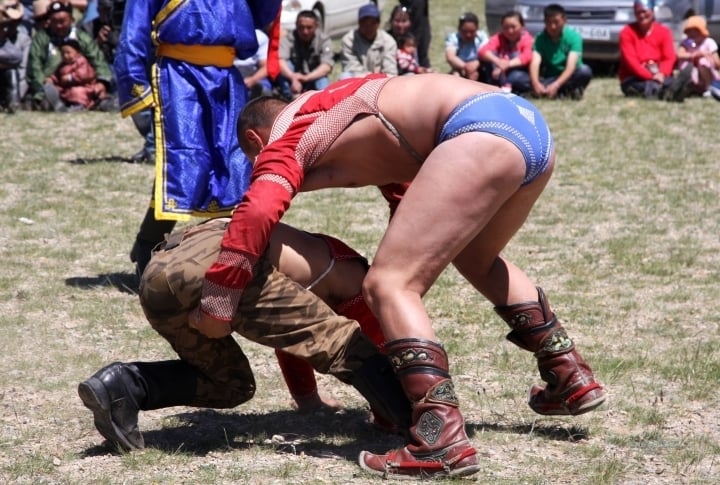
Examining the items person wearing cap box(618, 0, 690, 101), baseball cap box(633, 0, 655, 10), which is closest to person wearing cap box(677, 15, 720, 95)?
person wearing cap box(618, 0, 690, 101)

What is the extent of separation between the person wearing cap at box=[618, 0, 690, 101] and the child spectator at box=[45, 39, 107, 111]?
512cm

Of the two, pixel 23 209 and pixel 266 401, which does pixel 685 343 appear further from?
pixel 23 209

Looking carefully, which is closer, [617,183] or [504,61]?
[617,183]

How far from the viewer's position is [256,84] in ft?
36.3

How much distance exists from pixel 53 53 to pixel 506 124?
8.79 metres

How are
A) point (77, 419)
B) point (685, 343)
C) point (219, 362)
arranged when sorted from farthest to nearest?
point (685, 343), point (77, 419), point (219, 362)

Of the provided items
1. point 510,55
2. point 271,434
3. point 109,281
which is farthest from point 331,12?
point 271,434

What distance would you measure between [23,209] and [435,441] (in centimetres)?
472

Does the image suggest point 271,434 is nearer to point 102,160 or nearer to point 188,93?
point 188,93

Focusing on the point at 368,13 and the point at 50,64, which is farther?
the point at 368,13

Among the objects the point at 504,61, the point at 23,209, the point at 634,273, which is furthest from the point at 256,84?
the point at 634,273

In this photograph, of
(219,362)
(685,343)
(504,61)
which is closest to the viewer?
(219,362)

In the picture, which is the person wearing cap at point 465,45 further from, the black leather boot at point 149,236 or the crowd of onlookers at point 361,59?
the black leather boot at point 149,236

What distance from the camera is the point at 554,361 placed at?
3781mm
